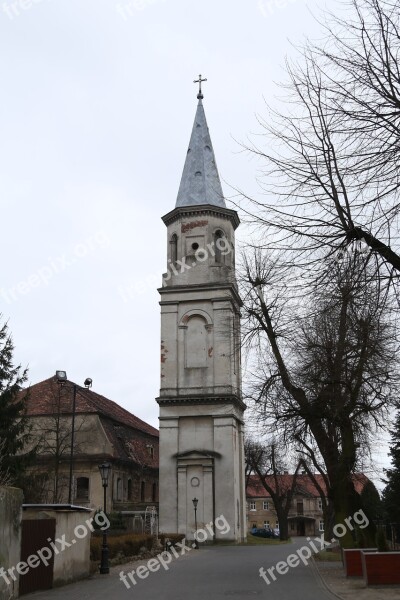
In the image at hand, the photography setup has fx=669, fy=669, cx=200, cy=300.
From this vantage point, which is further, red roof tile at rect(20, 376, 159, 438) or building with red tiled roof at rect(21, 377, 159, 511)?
red roof tile at rect(20, 376, 159, 438)

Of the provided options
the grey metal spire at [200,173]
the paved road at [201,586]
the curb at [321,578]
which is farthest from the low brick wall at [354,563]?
the grey metal spire at [200,173]

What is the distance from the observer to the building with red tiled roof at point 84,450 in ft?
141

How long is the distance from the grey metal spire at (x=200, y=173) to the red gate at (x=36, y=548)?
105 ft

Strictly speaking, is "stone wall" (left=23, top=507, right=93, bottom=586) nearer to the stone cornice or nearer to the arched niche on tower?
the arched niche on tower

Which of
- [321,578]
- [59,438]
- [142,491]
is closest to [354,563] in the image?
[321,578]

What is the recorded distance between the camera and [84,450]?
45.0 metres

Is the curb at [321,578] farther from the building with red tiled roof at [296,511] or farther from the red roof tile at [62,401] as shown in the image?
the building with red tiled roof at [296,511]

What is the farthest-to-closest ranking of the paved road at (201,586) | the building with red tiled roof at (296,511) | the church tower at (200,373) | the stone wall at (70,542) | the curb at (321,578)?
the building with red tiled roof at (296,511), the church tower at (200,373), the stone wall at (70,542), the paved road at (201,586), the curb at (321,578)

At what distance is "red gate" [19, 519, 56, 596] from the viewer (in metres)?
16.4

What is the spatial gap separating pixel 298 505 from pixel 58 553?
83.1m

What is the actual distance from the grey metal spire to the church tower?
11cm

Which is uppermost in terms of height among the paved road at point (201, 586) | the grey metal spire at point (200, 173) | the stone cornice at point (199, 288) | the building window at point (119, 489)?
the grey metal spire at point (200, 173)

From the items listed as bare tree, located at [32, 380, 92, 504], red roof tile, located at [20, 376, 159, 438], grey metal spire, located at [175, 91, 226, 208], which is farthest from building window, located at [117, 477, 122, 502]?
grey metal spire, located at [175, 91, 226, 208]

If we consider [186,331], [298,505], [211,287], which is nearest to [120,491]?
[186,331]
